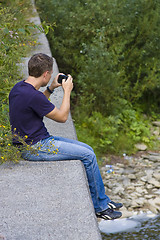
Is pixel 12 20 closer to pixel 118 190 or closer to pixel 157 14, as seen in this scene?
pixel 157 14

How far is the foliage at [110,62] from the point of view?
6633 mm

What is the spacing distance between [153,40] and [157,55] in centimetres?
28

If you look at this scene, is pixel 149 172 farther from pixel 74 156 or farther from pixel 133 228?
pixel 74 156

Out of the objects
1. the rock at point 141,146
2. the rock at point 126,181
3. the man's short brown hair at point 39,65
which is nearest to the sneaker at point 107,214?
the man's short brown hair at point 39,65

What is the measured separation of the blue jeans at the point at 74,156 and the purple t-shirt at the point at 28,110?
98 mm

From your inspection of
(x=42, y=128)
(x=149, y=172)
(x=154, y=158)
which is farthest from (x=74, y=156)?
(x=154, y=158)

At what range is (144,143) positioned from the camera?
22.3ft

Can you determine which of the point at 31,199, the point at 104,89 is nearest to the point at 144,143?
the point at 104,89

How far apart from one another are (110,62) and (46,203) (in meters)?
4.33

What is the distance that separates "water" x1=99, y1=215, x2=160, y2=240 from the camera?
435cm

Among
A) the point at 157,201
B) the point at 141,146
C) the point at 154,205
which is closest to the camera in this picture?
the point at 154,205

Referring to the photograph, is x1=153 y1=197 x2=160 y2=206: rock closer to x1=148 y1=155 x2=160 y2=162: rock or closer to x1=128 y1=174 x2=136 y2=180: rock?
x1=128 y1=174 x2=136 y2=180: rock

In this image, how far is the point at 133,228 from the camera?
15.0ft

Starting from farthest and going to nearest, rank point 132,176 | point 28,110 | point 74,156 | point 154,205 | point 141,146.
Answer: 1. point 141,146
2. point 132,176
3. point 154,205
4. point 74,156
5. point 28,110
